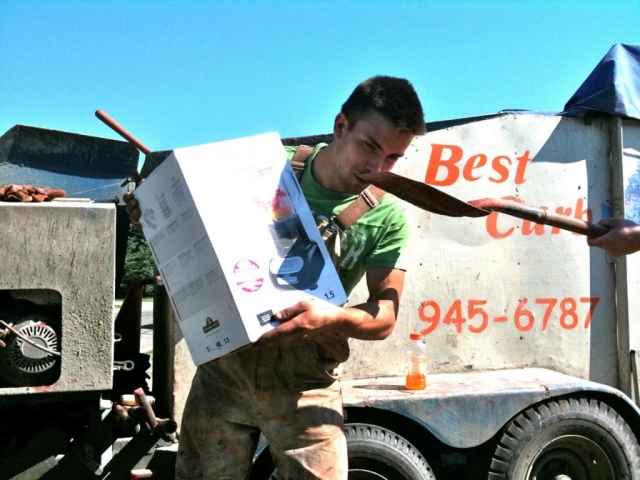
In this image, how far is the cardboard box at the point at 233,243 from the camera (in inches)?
71.9

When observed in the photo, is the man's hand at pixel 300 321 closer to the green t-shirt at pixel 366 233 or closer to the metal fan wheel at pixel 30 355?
the green t-shirt at pixel 366 233

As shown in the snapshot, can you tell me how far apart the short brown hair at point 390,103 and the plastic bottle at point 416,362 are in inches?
A: 57.5

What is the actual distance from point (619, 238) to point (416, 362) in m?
1.27

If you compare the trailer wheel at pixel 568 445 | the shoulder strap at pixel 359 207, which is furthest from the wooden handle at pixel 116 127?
the trailer wheel at pixel 568 445

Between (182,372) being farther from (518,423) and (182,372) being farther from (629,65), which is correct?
(629,65)

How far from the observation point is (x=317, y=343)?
2084 millimetres

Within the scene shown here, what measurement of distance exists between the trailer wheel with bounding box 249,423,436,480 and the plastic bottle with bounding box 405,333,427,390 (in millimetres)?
293

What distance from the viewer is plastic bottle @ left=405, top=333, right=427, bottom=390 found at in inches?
125

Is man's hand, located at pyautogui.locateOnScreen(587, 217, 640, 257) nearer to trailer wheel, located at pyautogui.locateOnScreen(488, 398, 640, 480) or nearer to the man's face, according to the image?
the man's face

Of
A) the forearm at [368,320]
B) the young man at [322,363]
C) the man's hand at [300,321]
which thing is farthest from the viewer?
the young man at [322,363]

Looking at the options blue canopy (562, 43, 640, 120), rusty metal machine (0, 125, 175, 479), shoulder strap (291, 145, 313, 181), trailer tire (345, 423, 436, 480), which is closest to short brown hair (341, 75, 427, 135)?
shoulder strap (291, 145, 313, 181)

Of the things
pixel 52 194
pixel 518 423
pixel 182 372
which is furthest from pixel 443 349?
pixel 52 194

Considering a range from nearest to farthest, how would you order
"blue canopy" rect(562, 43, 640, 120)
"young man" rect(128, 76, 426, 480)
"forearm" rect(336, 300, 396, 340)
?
"forearm" rect(336, 300, 396, 340) → "young man" rect(128, 76, 426, 480) → "blue canopy" rect(562, 43, 640, 120)

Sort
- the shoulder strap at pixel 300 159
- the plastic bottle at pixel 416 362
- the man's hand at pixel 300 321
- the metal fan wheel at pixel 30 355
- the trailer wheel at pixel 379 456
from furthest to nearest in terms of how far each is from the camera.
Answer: the plastic bottle at pixel 416 362, the trailer wheel at pixel 379 456, the metal fan wheel at pixel 30 355, the shoulder strap at pixel 300 159, the man's hand at pixel 300 321
